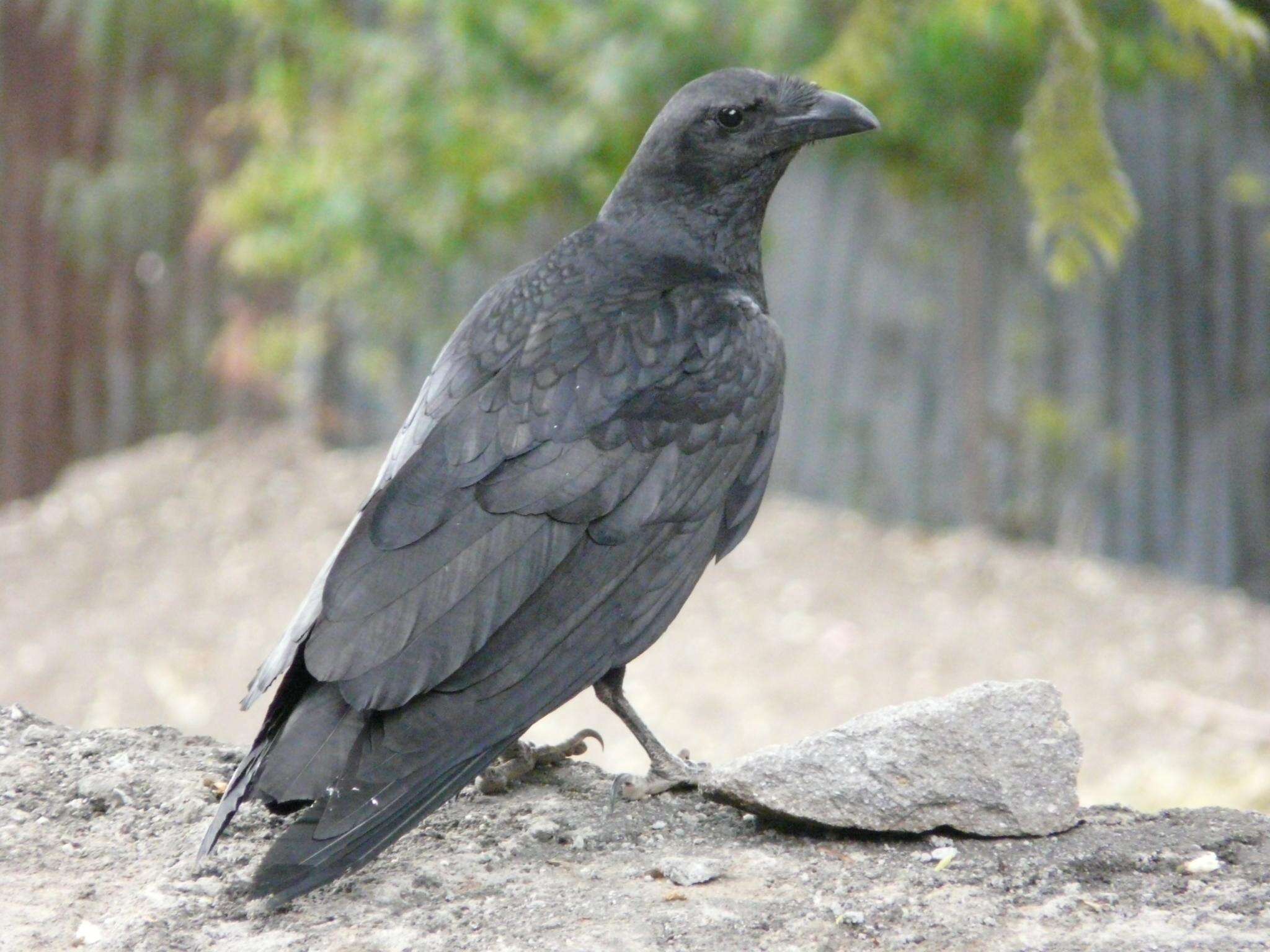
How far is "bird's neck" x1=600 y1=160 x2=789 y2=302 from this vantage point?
3.81m

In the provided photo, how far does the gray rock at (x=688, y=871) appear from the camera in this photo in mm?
2842

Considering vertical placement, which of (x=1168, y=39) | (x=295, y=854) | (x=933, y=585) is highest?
(x=1168, y=39)

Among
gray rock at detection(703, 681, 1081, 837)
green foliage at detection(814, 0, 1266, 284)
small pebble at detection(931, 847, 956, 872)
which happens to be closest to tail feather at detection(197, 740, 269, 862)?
gray rock at detection(703, 681, 1081, 837)

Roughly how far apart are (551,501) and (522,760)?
26.9 inches

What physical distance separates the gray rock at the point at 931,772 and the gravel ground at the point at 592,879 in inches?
2.8

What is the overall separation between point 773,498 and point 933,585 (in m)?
1.31

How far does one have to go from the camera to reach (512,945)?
2557 mm

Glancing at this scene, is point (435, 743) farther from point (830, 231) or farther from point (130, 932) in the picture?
point (830, 231)

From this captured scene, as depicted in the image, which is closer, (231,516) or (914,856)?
(914,856)

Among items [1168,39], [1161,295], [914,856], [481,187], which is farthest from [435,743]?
[1161,295]

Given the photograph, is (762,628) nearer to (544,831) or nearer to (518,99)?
(518,99)

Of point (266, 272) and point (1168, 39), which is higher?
point (1168, 39)

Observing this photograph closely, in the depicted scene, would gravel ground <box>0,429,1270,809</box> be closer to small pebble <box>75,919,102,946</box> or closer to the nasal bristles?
the nasal bristles

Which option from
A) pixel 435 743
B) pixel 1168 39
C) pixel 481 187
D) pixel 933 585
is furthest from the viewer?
pixel 933 585
